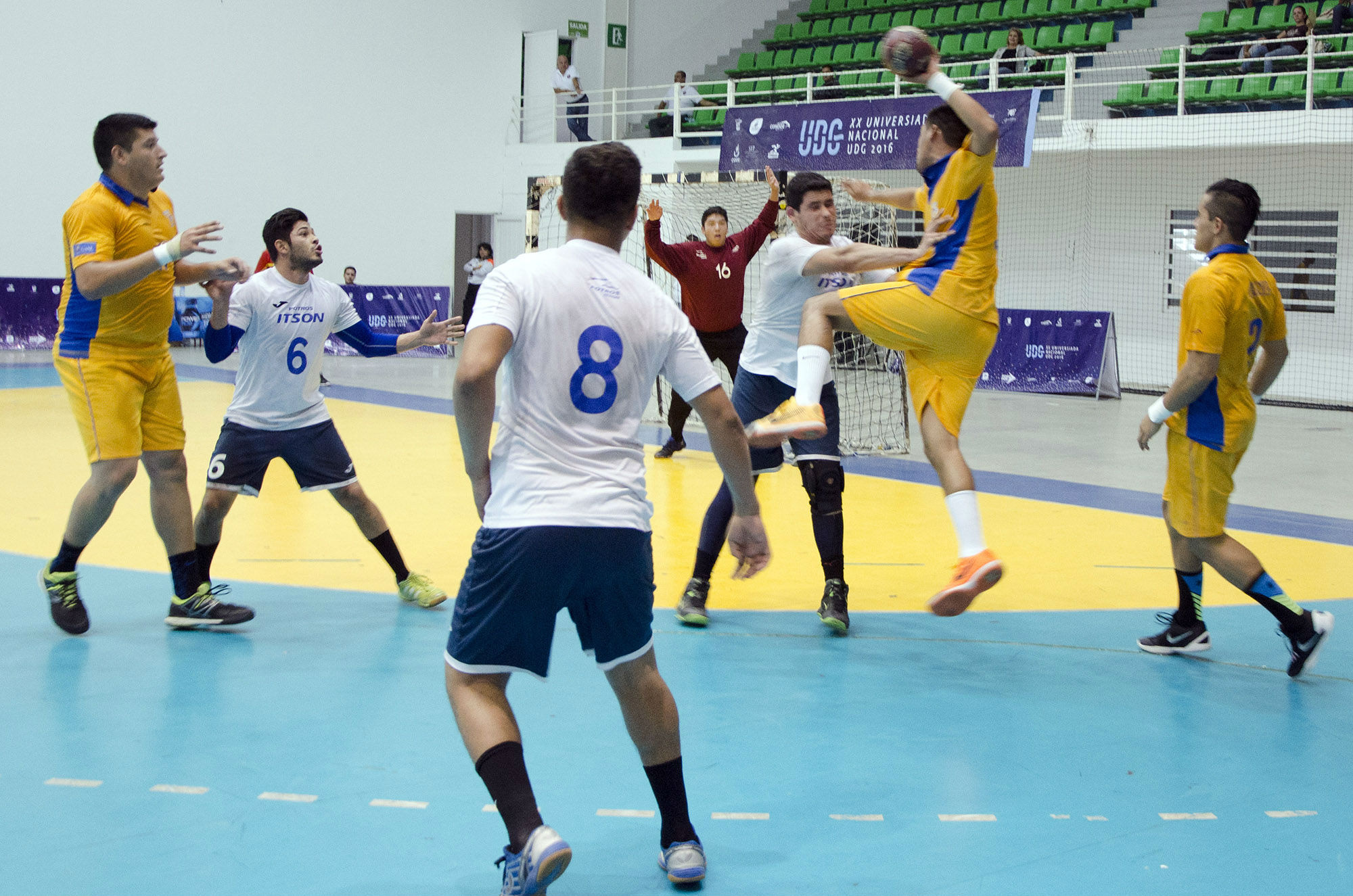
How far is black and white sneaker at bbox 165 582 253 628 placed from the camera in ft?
17.3

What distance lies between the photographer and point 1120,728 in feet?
14.2

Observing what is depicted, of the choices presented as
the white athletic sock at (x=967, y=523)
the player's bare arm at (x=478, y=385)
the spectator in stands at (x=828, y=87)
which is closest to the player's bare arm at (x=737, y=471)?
the player's bare arm at (x=478, y=385)

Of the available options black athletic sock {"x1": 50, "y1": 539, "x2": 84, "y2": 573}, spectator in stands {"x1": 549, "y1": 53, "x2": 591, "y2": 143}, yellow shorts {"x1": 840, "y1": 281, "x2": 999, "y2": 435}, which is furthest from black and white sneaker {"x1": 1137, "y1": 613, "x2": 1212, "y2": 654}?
spectator in stands {"x1": 549, "y1": 53, "x2": 591, "y2": 143}

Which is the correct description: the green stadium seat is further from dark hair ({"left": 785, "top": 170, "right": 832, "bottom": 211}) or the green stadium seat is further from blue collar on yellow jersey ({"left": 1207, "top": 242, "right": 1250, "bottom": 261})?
dark hair ({"left": 785, "top": 170, "right": 832, "bottom": 211})

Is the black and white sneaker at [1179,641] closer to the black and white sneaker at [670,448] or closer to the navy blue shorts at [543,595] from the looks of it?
the navy blue shorts at [543,595]

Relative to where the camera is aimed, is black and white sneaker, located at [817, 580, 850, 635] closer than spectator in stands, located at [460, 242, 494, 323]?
Yes

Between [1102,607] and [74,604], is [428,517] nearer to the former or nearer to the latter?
[74,604]

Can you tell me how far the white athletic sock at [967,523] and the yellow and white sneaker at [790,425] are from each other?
53 cm

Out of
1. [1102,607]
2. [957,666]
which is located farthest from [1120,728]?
[1102,607]

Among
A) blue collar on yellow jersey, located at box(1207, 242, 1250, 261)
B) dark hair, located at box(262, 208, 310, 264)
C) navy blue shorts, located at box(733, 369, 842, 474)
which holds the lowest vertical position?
navy blue shorts, located at box(733, 369, 842, 474)

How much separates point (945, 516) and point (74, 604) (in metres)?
5.35

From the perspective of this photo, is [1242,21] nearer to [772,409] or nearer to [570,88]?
[570,88]

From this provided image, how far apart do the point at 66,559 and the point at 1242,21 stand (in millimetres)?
18298

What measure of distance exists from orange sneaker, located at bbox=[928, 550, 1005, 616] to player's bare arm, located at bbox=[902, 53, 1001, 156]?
4.69 ft
